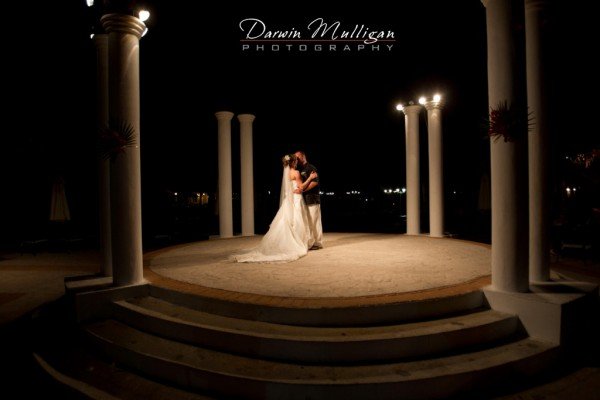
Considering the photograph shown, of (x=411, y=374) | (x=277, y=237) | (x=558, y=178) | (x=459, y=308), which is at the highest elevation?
(x=558, y=178)

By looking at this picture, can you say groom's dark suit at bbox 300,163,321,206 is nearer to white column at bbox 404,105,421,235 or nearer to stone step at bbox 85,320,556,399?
white column at bbox 404,105,421,235

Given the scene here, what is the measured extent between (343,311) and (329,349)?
50 cm

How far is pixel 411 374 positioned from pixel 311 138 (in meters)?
19.1

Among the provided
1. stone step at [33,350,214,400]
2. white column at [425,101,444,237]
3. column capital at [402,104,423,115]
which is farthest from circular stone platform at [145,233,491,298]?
column capital at [402,104,423,115]

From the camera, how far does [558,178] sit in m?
12.9

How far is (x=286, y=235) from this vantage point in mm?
7164

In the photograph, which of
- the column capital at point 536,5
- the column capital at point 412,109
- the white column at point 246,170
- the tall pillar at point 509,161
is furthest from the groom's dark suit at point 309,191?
the column capital at point 412,109

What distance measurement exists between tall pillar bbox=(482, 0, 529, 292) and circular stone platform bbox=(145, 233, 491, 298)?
2.39 feet

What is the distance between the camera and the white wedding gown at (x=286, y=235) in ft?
22.4

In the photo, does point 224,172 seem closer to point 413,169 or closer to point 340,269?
point 413,169

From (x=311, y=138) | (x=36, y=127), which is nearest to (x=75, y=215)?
(x=36, y=127)

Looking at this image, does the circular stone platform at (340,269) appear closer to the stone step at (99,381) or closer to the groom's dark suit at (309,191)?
the groom's dark suit at (309,191)

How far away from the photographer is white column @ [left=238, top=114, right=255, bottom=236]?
451 inches

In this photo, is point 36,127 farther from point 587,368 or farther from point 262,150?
point 587,368
